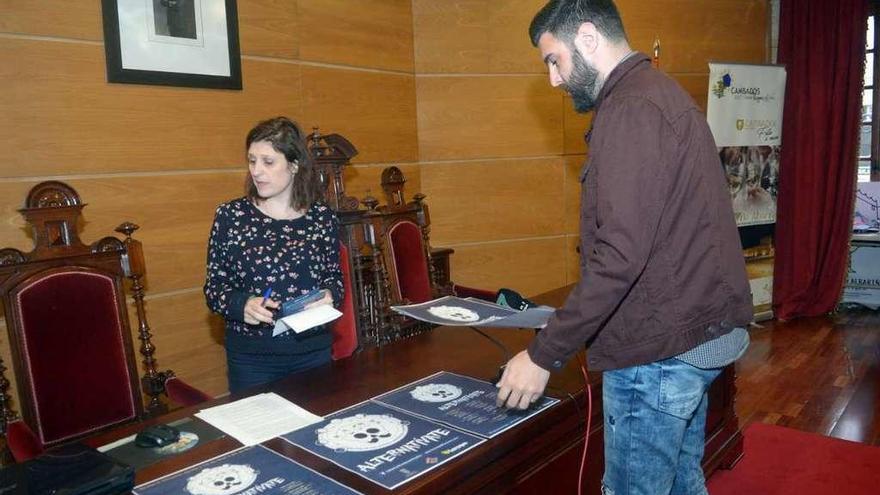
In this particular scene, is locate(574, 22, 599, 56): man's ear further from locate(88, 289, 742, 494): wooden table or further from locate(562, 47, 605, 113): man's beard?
locate(88, 289, 742, 494): wooden table

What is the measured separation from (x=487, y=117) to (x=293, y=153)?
94.2 inches

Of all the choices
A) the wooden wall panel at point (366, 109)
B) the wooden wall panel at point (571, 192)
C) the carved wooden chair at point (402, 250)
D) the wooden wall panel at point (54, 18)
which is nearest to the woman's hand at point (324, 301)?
the carved wooden chair at point (402, 250)

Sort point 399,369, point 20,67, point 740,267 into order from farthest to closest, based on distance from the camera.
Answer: point 20,67, point 399,369, point 740,267

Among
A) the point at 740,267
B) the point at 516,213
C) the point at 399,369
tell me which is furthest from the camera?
the point at 516,213

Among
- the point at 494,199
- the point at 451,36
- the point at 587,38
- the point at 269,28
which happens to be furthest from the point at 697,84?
the point at 587,38

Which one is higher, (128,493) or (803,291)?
(128,493)

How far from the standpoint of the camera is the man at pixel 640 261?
1.17 metres

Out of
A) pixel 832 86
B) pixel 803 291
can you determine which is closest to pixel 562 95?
pixel 832 86

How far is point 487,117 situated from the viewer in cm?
429

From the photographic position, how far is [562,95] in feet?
14.5

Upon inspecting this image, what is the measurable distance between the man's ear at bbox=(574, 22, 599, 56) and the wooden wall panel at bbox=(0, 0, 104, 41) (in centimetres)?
222

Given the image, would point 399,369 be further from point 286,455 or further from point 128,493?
point 128,493

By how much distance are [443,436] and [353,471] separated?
8.8 inches

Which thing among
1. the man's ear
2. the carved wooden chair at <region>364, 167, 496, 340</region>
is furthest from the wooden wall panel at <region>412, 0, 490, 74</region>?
the man's ear
